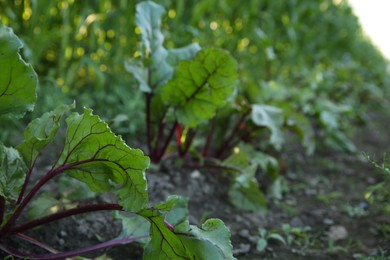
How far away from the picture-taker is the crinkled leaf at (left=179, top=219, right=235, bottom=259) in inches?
51.6

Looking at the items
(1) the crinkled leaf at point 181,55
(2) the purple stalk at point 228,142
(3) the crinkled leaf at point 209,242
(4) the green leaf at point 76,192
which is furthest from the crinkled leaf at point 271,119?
(3) the crinkled leaf at point 209,242

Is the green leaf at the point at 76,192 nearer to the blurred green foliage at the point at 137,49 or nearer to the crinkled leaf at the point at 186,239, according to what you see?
the blurred green foliage at the point at 137,49

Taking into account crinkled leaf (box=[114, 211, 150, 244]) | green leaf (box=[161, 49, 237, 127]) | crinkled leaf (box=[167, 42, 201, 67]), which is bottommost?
crinkled leaf (box=[114, 211, 150, 244])

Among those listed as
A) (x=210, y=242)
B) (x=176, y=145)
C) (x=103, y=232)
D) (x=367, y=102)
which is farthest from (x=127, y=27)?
(x=367, y=102)

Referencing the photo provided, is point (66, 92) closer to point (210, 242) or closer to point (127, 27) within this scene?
point (127, 27)

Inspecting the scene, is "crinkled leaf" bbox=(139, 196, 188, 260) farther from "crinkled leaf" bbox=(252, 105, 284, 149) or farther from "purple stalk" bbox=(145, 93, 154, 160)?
"crinkled leaf" bbox=(252, 105, 284, 149)

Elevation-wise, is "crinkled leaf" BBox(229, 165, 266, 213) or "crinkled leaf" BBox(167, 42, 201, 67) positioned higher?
"crinkled leaf" BBox(167, 42, 201, 67)

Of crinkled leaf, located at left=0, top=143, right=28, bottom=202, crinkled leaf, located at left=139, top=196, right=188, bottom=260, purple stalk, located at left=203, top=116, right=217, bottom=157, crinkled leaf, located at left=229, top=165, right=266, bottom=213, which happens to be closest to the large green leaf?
purple stalk, located at left=203, top=116, right=217, bottom=157

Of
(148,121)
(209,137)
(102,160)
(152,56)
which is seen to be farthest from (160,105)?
(102,160)

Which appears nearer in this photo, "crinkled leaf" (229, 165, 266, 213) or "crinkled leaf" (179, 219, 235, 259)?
"crinkled leaf" (179, 219, 235, 259)

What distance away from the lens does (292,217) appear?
2271mm

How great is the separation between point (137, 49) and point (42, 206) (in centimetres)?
77

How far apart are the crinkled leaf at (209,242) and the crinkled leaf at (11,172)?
1.75 ft

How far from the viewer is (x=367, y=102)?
4730 mm
